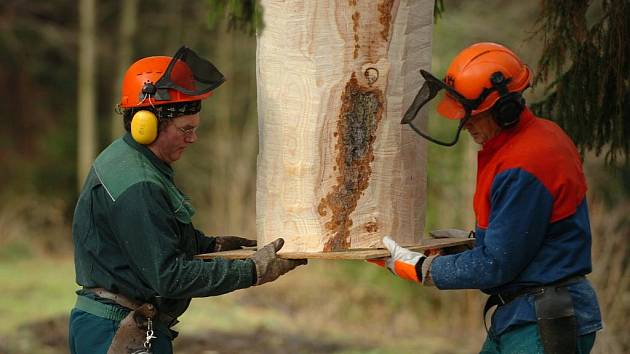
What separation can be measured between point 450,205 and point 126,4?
30.7 ft

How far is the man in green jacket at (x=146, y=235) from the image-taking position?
3908 mm

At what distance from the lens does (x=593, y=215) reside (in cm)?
854

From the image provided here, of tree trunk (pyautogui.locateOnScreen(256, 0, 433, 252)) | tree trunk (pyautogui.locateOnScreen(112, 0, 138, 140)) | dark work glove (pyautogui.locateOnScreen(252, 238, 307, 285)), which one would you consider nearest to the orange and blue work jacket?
tree trunk (pyautogui.locateOnScreen(256, 0, 433, 252))

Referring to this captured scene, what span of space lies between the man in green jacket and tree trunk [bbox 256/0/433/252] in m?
0.25

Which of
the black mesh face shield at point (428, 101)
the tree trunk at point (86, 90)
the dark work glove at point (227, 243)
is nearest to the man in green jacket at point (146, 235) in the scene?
the dark work glove at point (227, 243)

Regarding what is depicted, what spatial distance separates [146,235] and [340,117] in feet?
3.16

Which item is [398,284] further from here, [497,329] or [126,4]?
[126,4]

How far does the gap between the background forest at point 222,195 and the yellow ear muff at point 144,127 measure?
2.06 meters

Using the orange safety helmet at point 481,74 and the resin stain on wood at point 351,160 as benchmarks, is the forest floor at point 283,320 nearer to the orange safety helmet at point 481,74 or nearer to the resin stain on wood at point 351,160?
the resin stain on wood at point 351,160

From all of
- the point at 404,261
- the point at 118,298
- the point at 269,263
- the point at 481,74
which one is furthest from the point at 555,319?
the point at 118,298

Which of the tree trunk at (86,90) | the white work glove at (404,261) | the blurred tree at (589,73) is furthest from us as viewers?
the tree trunk at (86,90)

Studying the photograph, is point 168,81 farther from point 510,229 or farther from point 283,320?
point 283,320

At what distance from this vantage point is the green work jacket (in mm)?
3891

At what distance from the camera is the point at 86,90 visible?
16.8 metres
